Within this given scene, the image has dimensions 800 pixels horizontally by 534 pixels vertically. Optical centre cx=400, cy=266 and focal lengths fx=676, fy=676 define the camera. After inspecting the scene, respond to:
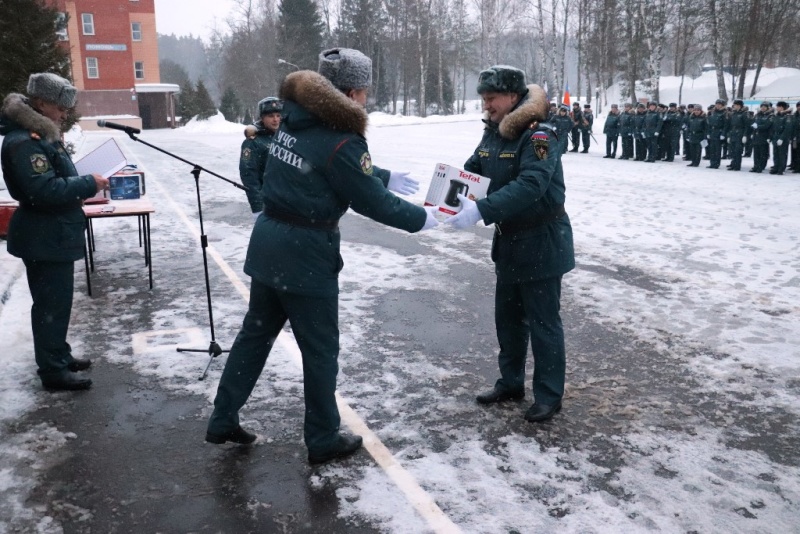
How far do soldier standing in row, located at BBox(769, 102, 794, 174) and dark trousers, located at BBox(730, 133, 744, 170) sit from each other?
1.08 metres

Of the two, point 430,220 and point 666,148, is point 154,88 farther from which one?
point 430,220

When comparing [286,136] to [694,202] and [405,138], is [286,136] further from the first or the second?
[405,138]

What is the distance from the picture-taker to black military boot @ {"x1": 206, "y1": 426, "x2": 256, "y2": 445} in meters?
3.80

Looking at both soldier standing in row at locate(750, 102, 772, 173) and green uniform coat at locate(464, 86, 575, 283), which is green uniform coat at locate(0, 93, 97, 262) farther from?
soldier standing in row at locate(750, 102, 772, 173)

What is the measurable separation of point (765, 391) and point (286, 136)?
367 cm

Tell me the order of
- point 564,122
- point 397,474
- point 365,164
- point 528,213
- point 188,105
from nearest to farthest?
1. point 365,164
2. point 397,474
3. point 528,213
4. point 564,122
5. point 188,105

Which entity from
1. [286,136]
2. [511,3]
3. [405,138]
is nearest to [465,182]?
[286,136]

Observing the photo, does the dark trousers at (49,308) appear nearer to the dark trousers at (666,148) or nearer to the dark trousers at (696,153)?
the dark trousers at (696,153)

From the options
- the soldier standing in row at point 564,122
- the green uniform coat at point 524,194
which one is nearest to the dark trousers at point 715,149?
the soldier standing in row at point 564,122

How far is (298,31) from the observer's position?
57.0 m

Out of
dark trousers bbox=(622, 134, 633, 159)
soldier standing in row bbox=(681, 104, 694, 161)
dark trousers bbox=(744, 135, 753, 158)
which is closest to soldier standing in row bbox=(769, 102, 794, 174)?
dark trousers bbox=(744, 135, 753, 158)

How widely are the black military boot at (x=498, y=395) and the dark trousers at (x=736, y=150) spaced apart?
1678cm

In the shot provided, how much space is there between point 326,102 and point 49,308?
8.79 ft

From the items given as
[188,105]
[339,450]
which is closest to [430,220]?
[339,450]
